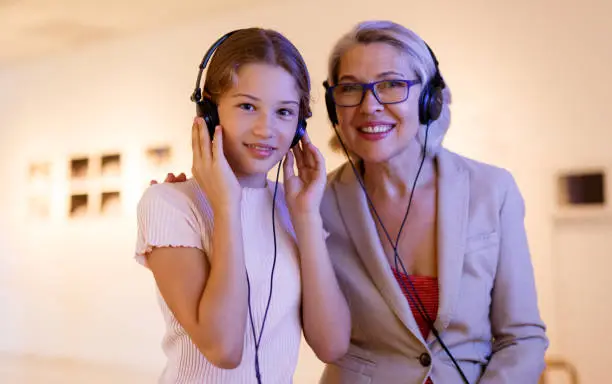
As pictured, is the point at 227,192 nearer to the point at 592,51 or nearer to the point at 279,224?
the point at 279,224

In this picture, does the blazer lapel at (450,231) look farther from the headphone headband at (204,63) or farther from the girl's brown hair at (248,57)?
the headphone headband at (204,63)

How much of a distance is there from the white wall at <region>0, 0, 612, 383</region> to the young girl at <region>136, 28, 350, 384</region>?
2.04 m

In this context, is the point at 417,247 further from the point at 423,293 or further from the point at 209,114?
the point at 209,114

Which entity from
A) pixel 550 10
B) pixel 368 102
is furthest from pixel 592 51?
pixel 368 102

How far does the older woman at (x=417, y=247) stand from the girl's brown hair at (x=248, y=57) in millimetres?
214

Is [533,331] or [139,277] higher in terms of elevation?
[533,331]

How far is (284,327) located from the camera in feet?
3.38

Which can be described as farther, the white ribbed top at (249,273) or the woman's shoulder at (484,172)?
the woman's shoulder at (484,172)

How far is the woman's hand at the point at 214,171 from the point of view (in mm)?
937

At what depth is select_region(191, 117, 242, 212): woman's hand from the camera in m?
0.94

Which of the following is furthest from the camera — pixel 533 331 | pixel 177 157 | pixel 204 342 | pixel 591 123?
pixel 177 157

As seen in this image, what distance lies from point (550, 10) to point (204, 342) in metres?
2.80

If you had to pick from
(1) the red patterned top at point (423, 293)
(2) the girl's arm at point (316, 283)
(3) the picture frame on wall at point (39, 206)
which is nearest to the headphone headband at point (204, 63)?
(2) the girl's arm at point (316, 283)

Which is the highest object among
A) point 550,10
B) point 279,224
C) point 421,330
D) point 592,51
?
point 550,10
